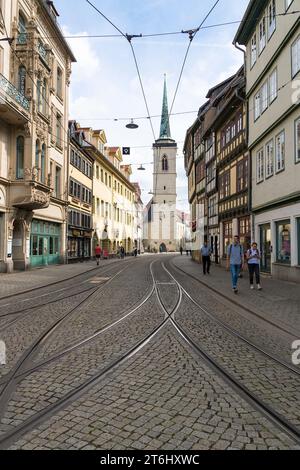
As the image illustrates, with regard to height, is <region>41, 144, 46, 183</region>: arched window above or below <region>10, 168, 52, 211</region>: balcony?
above

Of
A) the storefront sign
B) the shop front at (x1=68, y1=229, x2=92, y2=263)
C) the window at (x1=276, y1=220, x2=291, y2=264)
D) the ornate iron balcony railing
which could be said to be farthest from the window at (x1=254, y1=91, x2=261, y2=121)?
the shop front at (x1=68, y1=229, x2=92, y2=263)

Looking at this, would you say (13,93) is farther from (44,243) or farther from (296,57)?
(296,57)

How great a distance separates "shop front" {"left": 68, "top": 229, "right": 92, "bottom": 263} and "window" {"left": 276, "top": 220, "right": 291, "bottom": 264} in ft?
64.4

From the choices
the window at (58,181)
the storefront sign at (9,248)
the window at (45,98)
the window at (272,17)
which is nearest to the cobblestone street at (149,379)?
the storefront sign at (9,248)

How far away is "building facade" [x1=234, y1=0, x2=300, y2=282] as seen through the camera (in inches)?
585

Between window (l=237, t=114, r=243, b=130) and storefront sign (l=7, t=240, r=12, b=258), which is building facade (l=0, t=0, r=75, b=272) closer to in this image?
storefront sign (l=7, t=240, r=12, b=258)

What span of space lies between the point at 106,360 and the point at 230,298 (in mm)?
6699

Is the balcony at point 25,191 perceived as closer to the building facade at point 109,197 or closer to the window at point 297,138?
the window at point 297,138

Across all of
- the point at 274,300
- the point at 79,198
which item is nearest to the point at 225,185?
the point at 79,198

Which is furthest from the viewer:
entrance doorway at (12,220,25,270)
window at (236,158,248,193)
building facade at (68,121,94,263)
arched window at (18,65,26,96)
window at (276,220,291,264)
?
building facade at (68,121,94,263)

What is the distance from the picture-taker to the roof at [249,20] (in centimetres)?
1833

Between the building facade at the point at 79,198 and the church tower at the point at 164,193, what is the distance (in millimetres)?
49450
